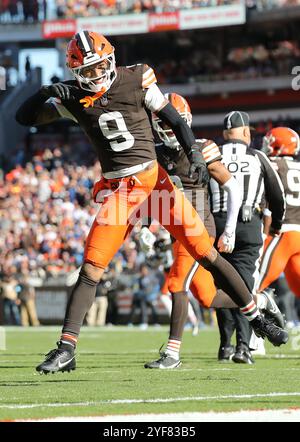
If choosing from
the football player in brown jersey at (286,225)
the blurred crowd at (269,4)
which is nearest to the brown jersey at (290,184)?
the football player in brown jersey at (286,225)

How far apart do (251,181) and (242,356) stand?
1.46 meters

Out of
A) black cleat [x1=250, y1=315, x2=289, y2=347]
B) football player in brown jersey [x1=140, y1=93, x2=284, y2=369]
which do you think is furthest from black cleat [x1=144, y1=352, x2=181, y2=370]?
black cleat [x1=250, y1=315, x2=289, y2=347]

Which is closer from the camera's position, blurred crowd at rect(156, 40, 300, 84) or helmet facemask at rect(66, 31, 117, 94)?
helmet facemask at rect(66, 31, 117, 94)

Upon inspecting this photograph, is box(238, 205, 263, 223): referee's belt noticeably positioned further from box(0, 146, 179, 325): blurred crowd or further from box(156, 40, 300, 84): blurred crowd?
box(156, 40, 300, 84): blurred crowd

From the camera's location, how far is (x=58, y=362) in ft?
19.4

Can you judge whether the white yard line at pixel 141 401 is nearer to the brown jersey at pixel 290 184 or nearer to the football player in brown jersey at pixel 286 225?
the football player in brown jersey at pixel 286 225

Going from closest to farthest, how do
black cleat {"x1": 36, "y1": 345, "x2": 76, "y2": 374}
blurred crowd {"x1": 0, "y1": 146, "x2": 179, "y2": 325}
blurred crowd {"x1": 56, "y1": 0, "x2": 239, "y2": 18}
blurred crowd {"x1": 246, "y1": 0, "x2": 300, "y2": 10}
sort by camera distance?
black cleat {"x1": 36, "y1": 345, "x2": 76, "y2": 374}, blurred crowd {"x1": 0, "y1": 146, "x2": 179, "y2": 325}, blurred crowd {"x1": 246, "y1": 0, "x2": 300, "y2": 10}, blurred crowd {"x1": 56, "y1": 0, "x2": 239, "y2": 18}

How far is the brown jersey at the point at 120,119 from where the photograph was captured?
20.3 feet

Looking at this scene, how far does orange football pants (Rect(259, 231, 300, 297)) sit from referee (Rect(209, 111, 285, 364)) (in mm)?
212

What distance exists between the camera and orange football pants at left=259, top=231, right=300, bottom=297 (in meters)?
8.66

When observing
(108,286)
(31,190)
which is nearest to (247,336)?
(108,286)

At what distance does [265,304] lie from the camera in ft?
24.8

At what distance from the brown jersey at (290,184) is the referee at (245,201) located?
387mm

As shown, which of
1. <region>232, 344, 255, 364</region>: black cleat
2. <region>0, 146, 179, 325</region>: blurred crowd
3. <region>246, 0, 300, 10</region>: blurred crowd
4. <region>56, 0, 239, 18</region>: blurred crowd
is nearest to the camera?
<region>232, 344, 255, 364</region>: black cleat
